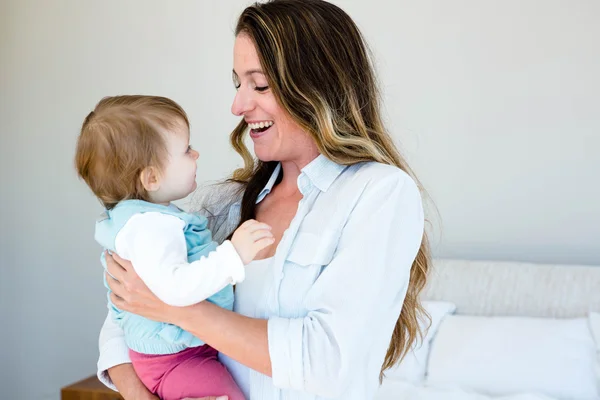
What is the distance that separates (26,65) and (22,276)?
41.0 inches

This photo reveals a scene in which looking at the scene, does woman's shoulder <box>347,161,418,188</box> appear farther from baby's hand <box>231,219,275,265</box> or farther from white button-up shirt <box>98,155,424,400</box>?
baby's hand <box>231,219,275,265</box>

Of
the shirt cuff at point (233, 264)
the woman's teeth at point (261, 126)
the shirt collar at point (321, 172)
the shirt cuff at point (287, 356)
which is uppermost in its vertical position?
the woman's teeth at point (261, 126)

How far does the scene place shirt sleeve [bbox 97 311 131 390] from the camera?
160cm

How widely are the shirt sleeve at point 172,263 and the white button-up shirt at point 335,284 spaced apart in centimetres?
12

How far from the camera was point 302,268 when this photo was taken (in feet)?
4.74

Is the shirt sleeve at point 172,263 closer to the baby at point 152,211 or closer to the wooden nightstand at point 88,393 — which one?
the baby at point 152,211

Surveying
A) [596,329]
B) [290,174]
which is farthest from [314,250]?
[596,329]

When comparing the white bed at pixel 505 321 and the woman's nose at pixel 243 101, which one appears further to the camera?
the white bed at pixel 505 321

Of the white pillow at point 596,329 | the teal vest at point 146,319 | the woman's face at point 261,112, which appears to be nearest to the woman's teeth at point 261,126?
the woman's face at point 261,112

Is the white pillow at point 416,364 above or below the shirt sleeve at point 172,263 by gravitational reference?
below

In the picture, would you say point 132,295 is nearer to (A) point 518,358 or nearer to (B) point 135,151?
(B) point 135,151

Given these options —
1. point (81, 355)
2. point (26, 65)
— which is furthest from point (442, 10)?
point (81, 355)

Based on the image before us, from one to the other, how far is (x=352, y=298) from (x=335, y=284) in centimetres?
4

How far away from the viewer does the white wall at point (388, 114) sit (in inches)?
122
